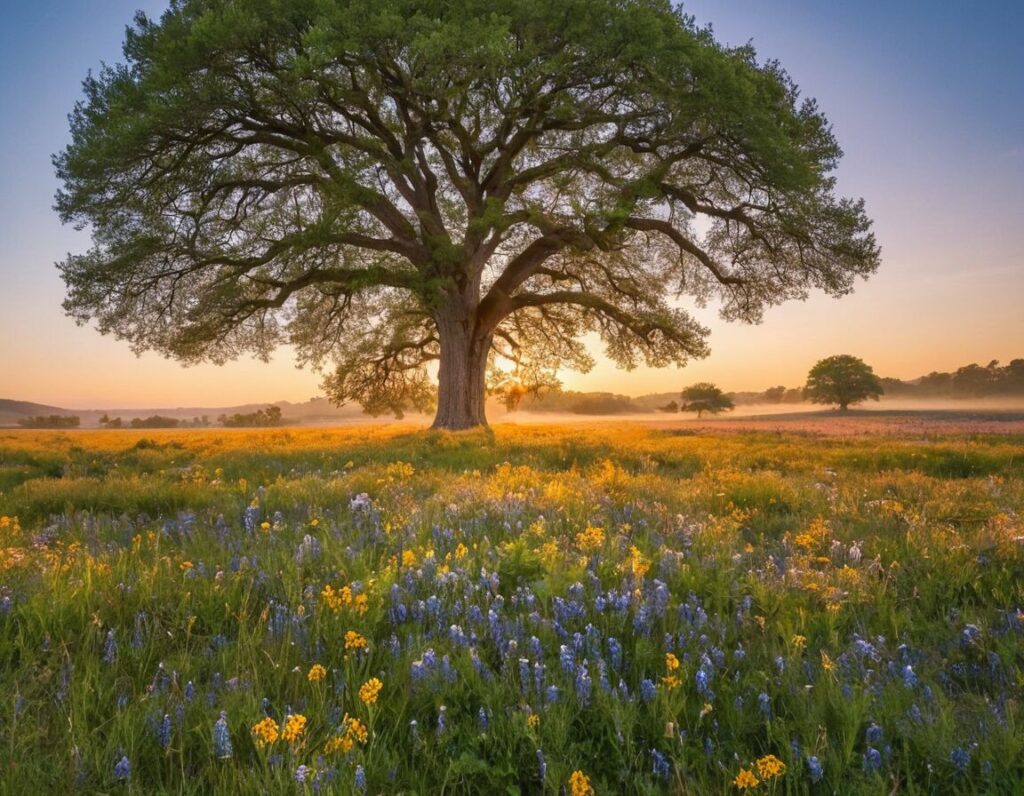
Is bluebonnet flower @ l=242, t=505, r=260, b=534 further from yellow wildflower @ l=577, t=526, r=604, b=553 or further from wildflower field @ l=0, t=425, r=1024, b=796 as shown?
yellow wildflower @ l=577, t=526, r=604, b=553

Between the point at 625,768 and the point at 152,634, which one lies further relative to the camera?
the point at 152,634

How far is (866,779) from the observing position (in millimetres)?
2324

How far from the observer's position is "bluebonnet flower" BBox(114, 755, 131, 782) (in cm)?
221

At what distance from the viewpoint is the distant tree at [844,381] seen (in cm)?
6725

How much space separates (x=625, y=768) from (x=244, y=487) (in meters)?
6.78

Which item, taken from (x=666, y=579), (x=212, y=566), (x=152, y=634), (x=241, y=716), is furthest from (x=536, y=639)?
(x=212, y=566)

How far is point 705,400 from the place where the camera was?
2562 inches

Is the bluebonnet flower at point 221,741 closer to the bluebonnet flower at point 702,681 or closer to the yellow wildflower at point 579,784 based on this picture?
the yellow wildflower at point 579,784

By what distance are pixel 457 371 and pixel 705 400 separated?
46707 millimetres

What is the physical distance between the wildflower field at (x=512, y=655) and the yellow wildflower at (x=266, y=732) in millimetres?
10

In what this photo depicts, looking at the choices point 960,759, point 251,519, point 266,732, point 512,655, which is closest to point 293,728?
point 266,732

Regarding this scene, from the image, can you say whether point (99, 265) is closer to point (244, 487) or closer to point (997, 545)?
point (244, 487)

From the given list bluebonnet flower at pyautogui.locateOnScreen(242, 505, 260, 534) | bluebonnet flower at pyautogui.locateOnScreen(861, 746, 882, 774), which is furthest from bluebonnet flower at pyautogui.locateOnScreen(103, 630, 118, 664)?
bluebonnet flower at pyautogui.locateOnScreen(861, 746, 882, 774)

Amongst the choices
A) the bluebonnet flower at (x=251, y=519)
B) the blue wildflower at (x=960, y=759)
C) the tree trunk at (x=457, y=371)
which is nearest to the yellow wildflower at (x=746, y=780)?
the blue wildflower at (x=960, y=759)
